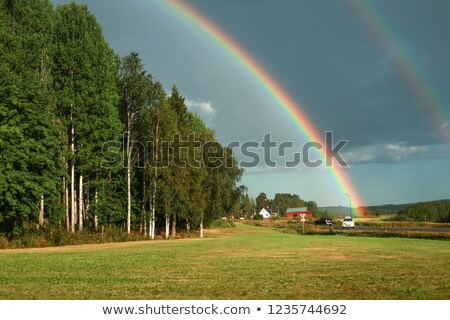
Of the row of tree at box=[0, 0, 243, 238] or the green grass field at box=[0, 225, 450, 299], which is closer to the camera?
the green grass field at box=[0, 225, 450, 299]

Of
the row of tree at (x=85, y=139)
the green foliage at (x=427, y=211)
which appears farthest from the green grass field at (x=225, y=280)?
the green foliage at (x=427, y=211)

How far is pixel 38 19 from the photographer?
43125 millimetres

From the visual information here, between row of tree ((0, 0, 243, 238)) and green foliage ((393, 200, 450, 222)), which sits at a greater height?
row of tree ((0, 0, 243, 238))

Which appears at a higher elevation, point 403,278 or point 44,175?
point 44,175

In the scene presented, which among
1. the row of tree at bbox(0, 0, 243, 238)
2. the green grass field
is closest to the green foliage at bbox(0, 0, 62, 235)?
the row of tree at bbox(0, 0, 243, 238)

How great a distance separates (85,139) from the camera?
147 ft

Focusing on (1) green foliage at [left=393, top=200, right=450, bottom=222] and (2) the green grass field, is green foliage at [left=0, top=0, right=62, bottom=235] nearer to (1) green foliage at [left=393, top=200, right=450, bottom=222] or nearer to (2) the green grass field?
(2) the green grass field

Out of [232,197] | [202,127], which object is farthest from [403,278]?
[202,127]

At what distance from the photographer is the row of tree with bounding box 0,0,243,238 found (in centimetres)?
3600

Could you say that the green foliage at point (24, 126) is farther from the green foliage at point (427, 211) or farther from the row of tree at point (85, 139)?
the green foliage at point (427, 211)

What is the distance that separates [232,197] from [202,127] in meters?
18.2

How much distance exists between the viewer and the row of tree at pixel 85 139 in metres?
36.0

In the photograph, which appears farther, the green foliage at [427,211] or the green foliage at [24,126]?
the green foliage at [427,211]
